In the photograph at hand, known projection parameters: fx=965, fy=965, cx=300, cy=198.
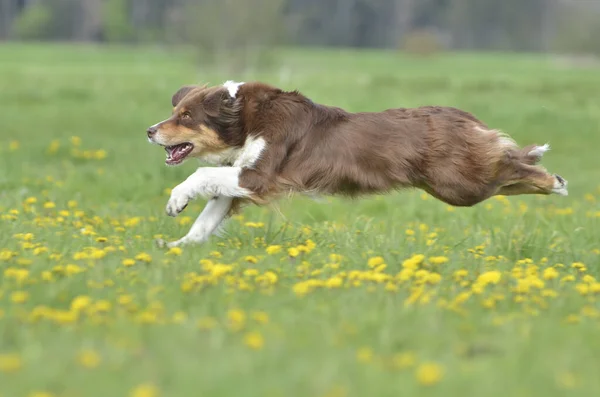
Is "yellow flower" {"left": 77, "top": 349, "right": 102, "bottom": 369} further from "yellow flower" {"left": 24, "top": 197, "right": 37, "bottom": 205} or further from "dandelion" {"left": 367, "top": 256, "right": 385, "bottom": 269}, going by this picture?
"yellow flower" {"left": 24, "top": 197, "right": 37, "bottom": 205}

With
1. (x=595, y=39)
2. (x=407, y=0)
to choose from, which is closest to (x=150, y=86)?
(x=595, y=39)

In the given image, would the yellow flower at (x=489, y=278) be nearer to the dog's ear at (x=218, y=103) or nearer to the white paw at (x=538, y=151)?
the white paw at (x=538, y=151)

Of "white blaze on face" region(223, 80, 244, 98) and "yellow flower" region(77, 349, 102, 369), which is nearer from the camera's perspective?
"yellow flower" region(77, 349, 102, 369)

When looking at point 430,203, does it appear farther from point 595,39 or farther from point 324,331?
point 595,39

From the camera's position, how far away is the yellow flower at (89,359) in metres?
3.34

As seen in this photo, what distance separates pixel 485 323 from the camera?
4.11 metres

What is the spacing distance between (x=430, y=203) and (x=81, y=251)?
14.6ft

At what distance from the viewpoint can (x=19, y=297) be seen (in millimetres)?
4082

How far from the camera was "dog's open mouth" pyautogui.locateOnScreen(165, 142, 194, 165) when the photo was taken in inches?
248

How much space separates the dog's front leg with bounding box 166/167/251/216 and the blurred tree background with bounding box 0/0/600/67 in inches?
1789

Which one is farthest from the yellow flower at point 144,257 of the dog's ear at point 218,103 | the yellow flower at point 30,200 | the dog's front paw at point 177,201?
the yellow flower at point 30,200

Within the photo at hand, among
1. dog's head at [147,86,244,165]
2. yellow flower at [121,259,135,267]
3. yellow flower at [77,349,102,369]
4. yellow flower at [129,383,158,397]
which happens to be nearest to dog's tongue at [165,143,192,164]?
dog's head at [147,86,244,165]

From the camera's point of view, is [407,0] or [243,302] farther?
[407,0]

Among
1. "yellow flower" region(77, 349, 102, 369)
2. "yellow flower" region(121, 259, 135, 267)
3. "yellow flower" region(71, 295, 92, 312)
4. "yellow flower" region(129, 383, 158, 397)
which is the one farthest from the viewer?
"yellow flower" region(121, 259, 135, 267)
